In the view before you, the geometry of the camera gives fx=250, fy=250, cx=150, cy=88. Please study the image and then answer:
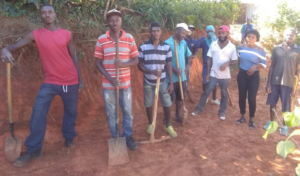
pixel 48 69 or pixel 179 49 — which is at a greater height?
pixel 179 49

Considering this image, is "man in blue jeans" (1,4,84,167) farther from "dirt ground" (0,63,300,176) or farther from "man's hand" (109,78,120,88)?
"man's hand" (109,78,120,88)

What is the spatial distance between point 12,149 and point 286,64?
4.64 m

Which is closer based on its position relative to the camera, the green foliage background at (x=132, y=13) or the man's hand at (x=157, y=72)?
the man's hand at (x=157, y=72)

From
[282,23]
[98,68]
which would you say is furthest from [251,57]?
[282,23]

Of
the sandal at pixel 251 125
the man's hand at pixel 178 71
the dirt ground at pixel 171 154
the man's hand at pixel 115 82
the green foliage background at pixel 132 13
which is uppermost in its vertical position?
the green foliage background at pixel 132 13

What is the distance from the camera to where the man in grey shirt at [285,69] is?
171 inches

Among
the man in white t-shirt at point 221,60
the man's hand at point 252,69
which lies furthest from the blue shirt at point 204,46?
the man's hand at point 252,69

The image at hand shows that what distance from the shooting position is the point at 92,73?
17.3 ft

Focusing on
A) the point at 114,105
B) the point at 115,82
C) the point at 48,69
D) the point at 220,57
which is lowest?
the point at 114,105

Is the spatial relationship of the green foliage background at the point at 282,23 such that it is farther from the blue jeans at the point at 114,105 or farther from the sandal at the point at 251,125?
the blue jeans at the point at 114,105

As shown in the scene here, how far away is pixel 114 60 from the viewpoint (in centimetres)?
350

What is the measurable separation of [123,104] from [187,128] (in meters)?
1.69

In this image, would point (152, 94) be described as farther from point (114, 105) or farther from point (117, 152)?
point (117, 152)

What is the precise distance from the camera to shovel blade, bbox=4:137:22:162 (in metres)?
3.54
